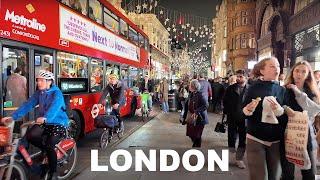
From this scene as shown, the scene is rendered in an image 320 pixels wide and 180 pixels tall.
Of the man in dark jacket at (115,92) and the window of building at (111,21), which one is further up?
the window of building at (111,21)

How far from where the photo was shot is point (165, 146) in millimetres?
10570

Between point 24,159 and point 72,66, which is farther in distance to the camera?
point 72,66

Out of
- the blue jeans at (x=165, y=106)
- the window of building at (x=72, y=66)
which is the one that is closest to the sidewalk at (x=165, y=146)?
the window of building at (x=72, y=66)

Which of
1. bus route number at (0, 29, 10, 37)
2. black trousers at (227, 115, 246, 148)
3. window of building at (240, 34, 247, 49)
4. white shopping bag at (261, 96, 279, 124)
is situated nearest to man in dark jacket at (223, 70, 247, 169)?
black trousers at (227, 115, 246, 148)

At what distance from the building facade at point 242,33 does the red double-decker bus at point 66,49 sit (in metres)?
38.2

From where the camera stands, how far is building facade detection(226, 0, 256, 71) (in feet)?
172

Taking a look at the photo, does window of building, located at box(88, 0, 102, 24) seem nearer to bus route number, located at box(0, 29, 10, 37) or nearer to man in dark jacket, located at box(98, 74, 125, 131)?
man in dark jacket, located at box(98, 74, 125, 131)

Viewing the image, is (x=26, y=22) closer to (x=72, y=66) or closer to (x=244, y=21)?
(x=72, y=66)

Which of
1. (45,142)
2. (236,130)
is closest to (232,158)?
(236,130)

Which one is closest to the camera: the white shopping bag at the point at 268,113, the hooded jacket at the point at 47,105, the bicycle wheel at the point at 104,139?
the white shopping bag at the point at 268,113

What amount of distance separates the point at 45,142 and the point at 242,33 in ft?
164

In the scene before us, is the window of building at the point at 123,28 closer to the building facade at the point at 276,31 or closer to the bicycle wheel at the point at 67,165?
the bicycle wheel at the point at 67,165

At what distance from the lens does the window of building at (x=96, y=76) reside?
1198 cm

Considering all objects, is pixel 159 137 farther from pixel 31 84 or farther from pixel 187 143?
pixel 31 84
